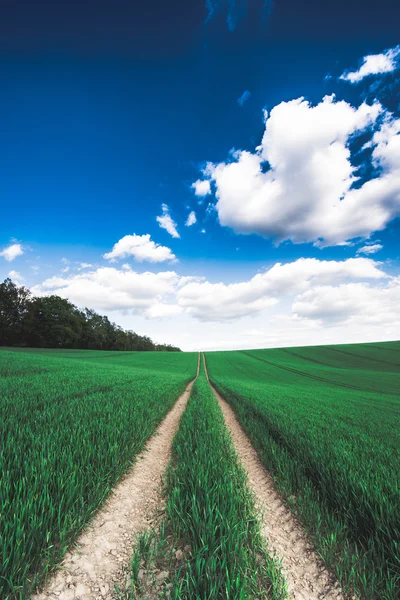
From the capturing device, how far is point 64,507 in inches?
107

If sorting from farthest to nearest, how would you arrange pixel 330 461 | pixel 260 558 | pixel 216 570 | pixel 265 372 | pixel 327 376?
pixel 265 372, pixel 327 376, pixel 330 461, pixel 260 558, pixel 216 570

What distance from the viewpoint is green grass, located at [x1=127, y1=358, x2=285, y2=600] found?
1948 millimetres

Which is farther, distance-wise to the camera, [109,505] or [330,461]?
[330,461]

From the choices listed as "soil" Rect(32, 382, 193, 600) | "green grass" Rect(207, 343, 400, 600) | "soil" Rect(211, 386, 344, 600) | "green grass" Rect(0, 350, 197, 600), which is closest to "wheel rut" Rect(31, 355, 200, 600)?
"soil" Rect(32, 382, 193, 600)

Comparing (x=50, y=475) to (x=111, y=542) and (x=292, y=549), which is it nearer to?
(x=111, y=542)

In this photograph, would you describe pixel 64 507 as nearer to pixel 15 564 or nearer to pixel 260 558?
pixel 15 564

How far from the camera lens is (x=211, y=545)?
90.7 inches

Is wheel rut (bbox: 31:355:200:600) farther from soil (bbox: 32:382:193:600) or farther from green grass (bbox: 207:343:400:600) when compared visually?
green grass (bbox: 207:343:400:600)

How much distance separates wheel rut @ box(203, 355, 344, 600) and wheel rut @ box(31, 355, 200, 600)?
1652mm

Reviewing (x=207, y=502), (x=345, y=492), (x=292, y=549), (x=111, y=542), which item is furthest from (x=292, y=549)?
(x=111, y=542)

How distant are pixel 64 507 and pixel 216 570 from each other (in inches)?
75.6

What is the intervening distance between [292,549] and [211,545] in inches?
47.9

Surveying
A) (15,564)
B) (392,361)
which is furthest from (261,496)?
(392,361)

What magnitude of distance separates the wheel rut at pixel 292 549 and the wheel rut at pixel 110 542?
5.42 ft
